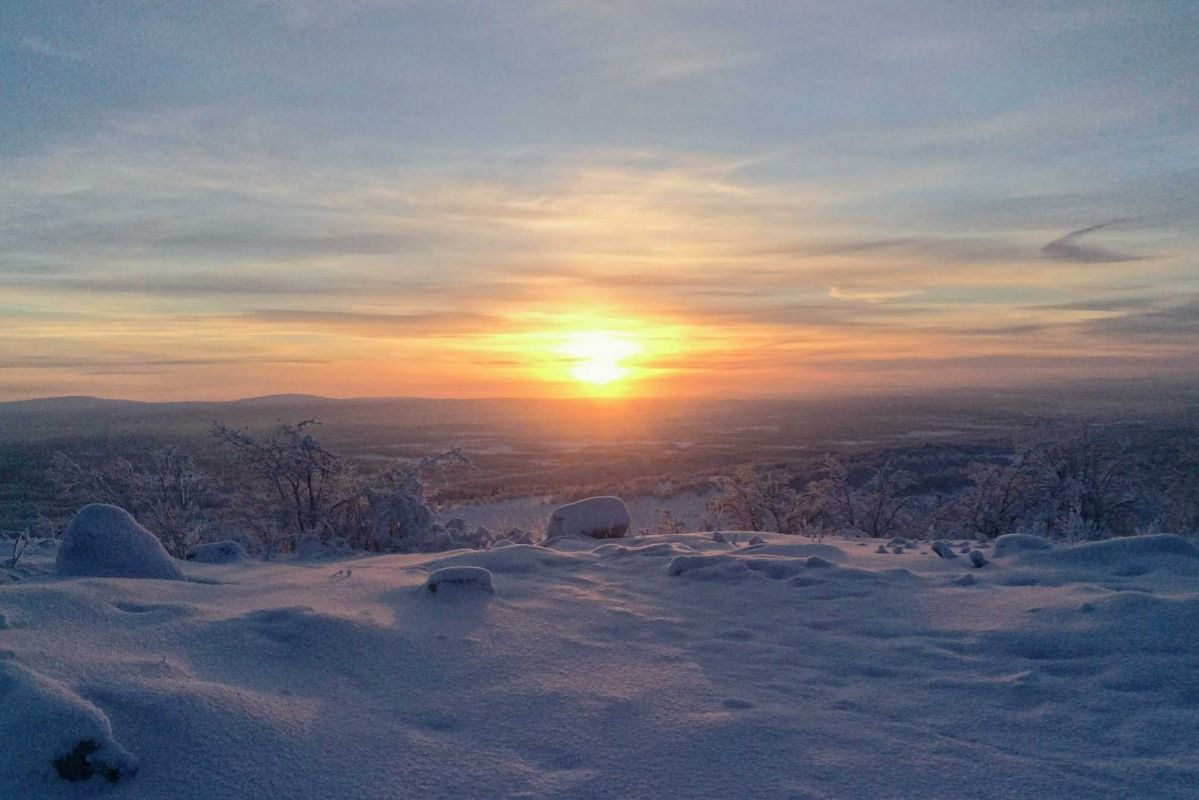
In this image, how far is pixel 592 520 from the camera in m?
9.09

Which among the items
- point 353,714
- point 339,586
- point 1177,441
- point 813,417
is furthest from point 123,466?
point 813,417

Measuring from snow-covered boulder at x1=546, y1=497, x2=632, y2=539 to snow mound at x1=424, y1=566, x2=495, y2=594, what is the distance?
370 cm

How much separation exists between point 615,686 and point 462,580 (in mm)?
1902

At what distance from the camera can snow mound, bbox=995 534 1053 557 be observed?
21.2ft

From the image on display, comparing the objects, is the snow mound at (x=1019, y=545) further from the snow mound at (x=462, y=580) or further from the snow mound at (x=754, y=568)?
the snow mound at (x=462, y=580)

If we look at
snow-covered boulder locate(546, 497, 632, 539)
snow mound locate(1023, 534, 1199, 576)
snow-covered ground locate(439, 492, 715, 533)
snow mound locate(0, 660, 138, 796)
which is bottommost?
snow-covered ground locate(439, 492, 715, 533)

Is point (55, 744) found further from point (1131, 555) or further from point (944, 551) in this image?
point (1131, 555)

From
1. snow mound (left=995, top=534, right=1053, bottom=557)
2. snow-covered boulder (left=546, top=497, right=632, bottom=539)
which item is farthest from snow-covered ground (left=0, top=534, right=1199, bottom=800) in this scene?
snow-covered boulder (left=546, top=497, right=632, bottom=539)

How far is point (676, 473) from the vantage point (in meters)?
31.5

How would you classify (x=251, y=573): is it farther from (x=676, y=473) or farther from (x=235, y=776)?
(x=676, y=473)

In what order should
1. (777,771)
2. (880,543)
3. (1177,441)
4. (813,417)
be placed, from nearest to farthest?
(777,771), (880,543), (1177,441), (813,417)

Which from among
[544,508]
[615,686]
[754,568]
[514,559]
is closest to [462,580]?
[514,559]

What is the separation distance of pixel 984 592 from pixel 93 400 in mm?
111007

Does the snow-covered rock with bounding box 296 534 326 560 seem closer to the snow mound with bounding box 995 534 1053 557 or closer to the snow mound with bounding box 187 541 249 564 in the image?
the snow mound with bounding box 187 541 249 564
